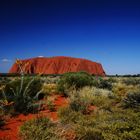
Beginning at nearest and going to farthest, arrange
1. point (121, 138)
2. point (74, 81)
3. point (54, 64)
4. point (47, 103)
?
point (121, 138) → point (47, 103) → point (74, 81) → point (54, 64)

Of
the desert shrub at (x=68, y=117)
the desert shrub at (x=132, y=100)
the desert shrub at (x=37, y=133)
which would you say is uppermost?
the desert shrub at (x=132, y=100)

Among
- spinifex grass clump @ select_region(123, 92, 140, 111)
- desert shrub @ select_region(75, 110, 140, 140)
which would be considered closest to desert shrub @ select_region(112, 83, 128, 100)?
spinifex grass clump @ select_region(123, 92, 140, 111)

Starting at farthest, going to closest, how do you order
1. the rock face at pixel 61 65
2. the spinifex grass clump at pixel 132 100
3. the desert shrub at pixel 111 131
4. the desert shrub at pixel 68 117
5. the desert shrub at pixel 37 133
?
1. the rock face at pixel 61 65
2. the spinifex grass clump at pixel 132 100
3. the desert shrub at pixel 68 117
4. the desert shrub at pixel 37 133
5. the desert shrub at pixel 111 131

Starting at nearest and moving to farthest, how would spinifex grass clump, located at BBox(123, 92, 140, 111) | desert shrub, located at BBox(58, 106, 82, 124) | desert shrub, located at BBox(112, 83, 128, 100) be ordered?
desert shrub, located at BBox(58, 106, 82, 124) < spinifex grass clump, located at BBox(123, 92, 140, 111) < desert shrub, located at BBox(112, 83, 128, 100)

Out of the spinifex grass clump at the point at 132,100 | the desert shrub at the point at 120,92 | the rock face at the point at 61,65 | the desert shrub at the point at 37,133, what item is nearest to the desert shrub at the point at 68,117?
the desert shrub at the point at 37,133

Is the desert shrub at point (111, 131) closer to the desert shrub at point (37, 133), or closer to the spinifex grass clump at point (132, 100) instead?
the desert shrub at point (37, 133)

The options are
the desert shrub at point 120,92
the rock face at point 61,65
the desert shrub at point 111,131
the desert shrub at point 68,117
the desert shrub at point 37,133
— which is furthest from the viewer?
the rock face at point 61,65

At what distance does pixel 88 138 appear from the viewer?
4547 millimetres

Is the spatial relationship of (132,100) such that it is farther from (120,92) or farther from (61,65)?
(61,65)

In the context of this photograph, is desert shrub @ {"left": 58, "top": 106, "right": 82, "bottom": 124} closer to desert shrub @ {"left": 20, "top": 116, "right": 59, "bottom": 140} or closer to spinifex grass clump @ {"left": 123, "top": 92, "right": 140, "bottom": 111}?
desert shrub @ {"left": 20, "top": 116, "right": 59, "bottom": 140}

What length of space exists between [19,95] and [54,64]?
123001 mm

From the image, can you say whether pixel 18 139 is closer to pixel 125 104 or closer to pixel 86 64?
pixel 125 104

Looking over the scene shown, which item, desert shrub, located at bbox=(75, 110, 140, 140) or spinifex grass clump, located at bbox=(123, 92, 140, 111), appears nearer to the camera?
desert shrub, located at bbox=(75, 110, 140, 140)

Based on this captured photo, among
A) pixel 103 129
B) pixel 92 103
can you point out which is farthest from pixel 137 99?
pixel 103 129
